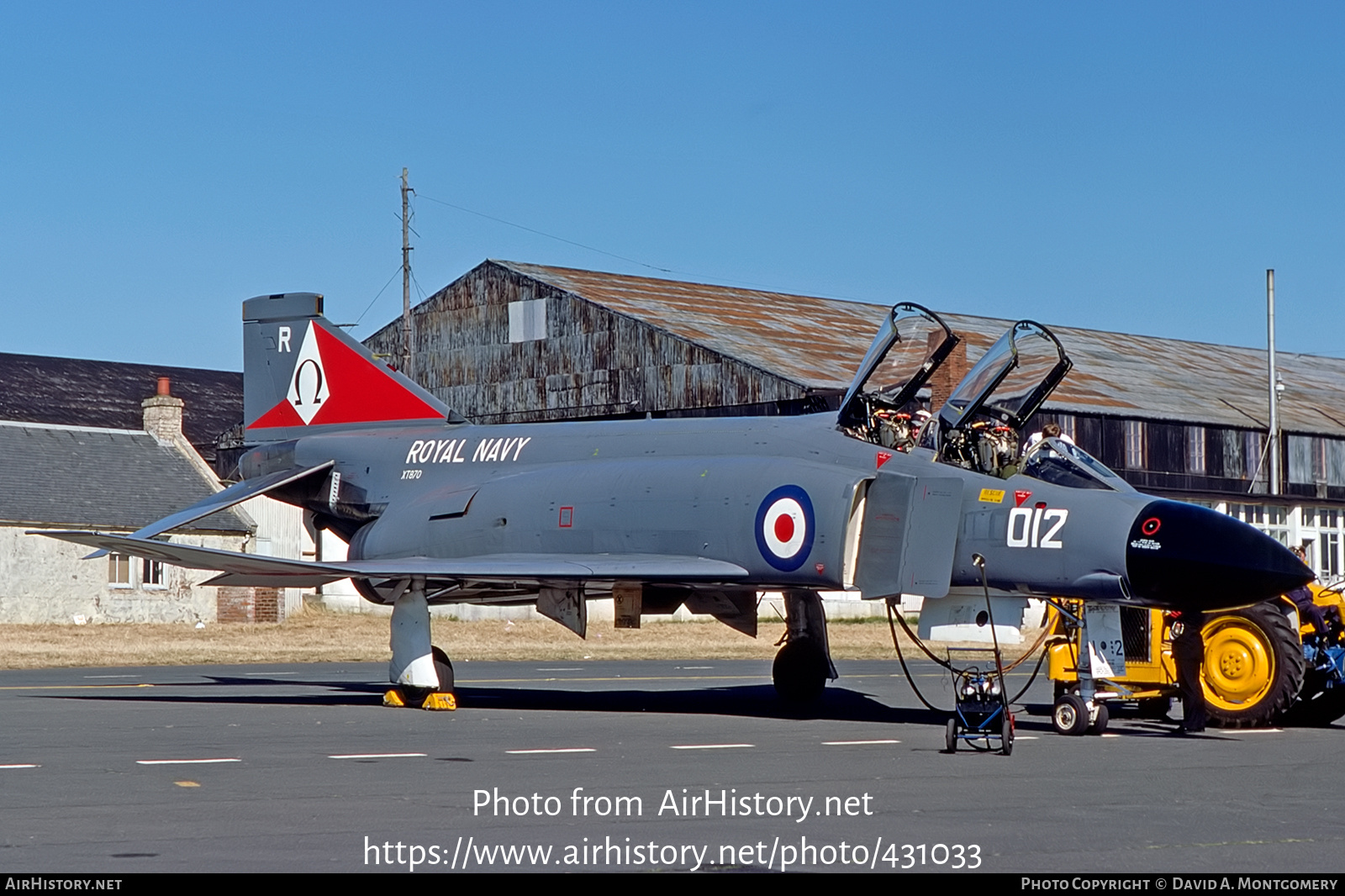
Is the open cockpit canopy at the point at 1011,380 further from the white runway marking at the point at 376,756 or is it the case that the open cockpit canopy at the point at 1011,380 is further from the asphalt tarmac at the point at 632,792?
the white runway marking at the point at 376,756

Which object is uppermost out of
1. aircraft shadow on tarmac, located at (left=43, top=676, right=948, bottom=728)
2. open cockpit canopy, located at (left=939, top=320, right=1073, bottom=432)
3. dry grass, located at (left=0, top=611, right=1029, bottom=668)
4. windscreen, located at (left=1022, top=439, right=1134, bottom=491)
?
open cockpit canopy, located at (left=939, top=320, right=1073, bottom=432)

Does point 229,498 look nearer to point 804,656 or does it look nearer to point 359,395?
point 359,395

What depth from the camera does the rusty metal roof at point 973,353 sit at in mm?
43875

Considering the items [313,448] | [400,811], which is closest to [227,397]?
[313,448]

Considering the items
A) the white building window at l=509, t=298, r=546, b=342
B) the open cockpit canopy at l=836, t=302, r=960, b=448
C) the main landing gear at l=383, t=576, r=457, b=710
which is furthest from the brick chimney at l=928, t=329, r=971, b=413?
the white building window at l=509, t=298, r=546, b=342

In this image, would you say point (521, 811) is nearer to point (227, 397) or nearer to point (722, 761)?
point (722, 761)

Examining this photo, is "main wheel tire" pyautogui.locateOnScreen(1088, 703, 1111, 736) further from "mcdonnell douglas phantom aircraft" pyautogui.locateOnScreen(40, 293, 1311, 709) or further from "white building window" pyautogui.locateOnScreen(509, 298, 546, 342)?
"white building window" pyautogui.locateOnScreen(509, 298, 546, 342)

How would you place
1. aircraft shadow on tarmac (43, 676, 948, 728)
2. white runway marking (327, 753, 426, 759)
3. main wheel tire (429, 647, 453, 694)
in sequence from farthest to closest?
main wheel tire (429, 647, 453, 694) < aircraft shadow on tarmac (43, 676, 948, 728) < white runway marking (327, 753, 426, 759)

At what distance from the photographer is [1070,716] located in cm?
1382

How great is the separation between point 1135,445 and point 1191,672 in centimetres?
3281

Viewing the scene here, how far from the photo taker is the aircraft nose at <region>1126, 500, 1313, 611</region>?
→ 1293cm

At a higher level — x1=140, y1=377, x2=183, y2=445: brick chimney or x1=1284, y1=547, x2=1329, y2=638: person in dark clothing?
x1=140, y1=377, x2=183, y2=445: brick chimney

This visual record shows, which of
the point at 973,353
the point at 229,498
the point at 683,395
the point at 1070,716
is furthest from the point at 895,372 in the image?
the point at 973,353

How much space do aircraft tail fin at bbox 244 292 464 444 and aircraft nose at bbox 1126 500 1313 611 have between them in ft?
32.1
